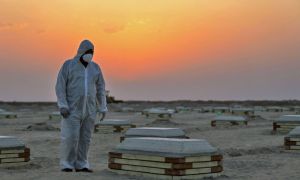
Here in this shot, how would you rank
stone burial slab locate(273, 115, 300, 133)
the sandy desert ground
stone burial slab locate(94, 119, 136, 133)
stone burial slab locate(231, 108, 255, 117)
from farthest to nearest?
stone burial slab locate(231, 108, 255, 117), stone burial slab locate(94, 119, 136, 133), stone burial slab locate(273, 115, 300, 133), the sandy desert ground

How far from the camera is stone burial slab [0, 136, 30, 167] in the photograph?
35.8ft

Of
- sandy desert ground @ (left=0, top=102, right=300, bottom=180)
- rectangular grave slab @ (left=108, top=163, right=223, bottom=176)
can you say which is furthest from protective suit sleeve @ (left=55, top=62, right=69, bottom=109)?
rectangular grave slab @ (left=108, top=163, right=223, bottom=176)

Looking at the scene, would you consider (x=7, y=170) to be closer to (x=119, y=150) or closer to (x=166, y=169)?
(x=119, y=150)

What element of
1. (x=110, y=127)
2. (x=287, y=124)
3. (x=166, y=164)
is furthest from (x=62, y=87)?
(x=287, y=124)

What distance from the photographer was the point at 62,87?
9258 millimetres

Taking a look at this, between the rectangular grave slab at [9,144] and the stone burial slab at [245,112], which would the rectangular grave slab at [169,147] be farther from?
the stone burial slab at [245,112]

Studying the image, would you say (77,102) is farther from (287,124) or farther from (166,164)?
(287,124)

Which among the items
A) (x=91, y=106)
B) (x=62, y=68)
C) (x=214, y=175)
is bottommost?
(x=214, y=175)

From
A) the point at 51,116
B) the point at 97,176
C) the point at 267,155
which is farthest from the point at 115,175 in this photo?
the point at 51,116

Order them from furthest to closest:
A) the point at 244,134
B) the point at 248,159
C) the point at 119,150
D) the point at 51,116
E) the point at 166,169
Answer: the point at 51,116 → the point at 244,134 → the point at 248,159 → the point at 119,150 → the point at 166,169

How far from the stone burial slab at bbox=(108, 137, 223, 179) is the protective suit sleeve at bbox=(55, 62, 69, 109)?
4.18 feet

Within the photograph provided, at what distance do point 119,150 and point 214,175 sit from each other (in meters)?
1.65

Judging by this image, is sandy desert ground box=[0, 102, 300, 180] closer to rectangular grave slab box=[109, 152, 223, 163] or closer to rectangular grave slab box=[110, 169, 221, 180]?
rectangular grave slab box=[110, 169, 221, 180]

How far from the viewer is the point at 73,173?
364 inches
